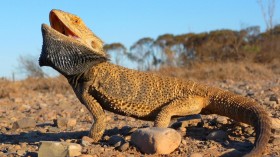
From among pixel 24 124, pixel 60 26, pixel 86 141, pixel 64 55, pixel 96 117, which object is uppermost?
pixel 60 26

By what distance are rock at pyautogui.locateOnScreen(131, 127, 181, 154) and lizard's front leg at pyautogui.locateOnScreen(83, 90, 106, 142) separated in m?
0.76

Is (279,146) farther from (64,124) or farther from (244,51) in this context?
(244,51)

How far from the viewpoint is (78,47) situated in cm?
533

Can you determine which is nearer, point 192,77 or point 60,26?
point 60,26

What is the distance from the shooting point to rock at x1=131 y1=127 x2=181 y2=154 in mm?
4758

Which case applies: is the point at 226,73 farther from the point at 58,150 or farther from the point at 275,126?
the point at 58,150

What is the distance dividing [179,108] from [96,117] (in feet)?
3.53

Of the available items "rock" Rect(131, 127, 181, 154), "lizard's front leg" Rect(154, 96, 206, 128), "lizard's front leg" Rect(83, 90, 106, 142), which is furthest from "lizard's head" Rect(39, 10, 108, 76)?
"rock" Rect(131, 127, 181, 154)

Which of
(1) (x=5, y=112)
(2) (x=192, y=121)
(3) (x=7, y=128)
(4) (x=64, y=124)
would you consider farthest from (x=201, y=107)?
(1) (x=5, y=112)

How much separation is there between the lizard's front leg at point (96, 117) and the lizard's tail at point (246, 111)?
1.41 metres

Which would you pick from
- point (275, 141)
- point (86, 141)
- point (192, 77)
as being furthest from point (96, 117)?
point (192, 77)

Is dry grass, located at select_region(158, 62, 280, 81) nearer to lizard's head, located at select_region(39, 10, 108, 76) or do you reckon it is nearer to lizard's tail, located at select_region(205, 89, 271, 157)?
lizard's tail, located at select_region(205, 89, 271, 157)

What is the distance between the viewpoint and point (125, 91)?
18.7 ft

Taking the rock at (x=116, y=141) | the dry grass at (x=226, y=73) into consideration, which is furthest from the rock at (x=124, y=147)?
the dry grass at (x=226, y=73)
